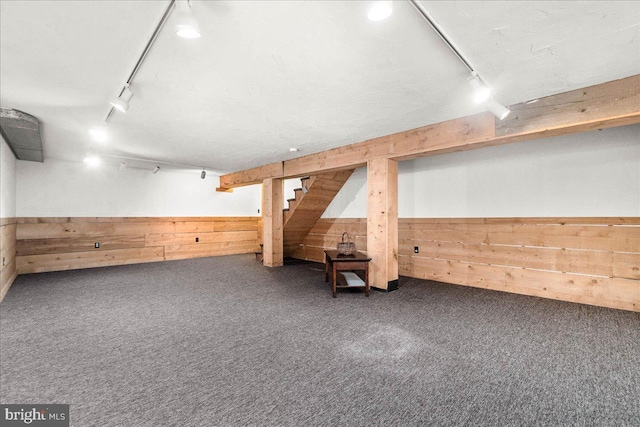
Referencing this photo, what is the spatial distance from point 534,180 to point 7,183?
25.1 feet

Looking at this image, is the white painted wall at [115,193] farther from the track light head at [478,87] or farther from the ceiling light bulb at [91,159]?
the track light head at [478,87]

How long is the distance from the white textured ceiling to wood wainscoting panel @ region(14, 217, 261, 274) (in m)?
3.36

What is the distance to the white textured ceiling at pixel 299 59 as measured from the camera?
4.93ft

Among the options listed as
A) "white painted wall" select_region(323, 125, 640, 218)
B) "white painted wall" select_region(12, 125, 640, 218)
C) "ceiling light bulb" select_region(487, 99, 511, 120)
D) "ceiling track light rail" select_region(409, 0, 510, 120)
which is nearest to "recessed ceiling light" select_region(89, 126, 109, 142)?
"white painted wall" select_region(12, 125, 640, 218)

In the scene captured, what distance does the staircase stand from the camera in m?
5.74

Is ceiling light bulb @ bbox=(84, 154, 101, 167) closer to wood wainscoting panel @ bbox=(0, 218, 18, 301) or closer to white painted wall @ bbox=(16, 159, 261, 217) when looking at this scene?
white painted wall @ bbox=(16, 159, 261, 217)

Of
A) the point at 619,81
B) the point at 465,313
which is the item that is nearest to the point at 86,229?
the point at 465,313

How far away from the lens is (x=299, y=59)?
6.43 ft

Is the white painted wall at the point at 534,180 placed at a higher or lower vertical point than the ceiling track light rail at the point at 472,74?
lower

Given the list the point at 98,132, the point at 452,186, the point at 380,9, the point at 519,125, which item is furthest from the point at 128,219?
the point at 519,125

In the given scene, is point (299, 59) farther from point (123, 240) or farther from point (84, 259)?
point (84, 259)

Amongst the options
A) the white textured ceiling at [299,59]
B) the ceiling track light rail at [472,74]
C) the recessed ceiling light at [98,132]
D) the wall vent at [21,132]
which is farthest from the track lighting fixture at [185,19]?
the recessed ceiling light at [98,132]

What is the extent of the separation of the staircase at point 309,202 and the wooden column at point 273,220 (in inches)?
13.4

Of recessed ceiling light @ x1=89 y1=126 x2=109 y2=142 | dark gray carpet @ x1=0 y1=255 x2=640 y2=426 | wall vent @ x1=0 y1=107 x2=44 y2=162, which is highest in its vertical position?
recessed ceiling light @ x1=89 y1=126 x2=109 y2=142
